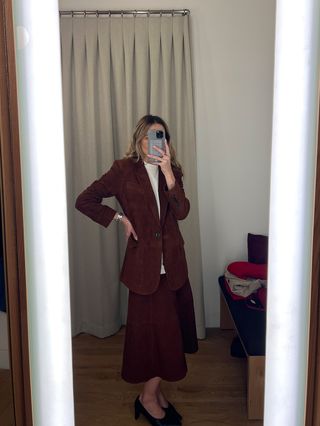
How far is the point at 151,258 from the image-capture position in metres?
1.54

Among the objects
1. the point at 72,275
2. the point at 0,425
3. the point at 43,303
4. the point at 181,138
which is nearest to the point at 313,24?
the point at 43,303

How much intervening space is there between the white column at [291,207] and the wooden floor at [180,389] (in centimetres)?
105

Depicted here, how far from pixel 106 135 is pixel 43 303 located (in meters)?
1.81

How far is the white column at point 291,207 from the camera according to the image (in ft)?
2.16

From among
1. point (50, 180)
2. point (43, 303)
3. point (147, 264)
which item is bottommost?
point (147, 264)

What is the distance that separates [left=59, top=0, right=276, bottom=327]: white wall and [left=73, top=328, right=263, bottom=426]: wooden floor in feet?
1.92

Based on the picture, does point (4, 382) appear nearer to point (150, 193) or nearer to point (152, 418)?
point (150, 193)

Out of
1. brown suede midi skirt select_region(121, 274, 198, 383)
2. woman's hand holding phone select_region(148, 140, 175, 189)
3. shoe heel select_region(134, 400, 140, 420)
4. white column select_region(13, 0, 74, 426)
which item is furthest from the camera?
shoe heel select_region(134, 400, 140, 420)

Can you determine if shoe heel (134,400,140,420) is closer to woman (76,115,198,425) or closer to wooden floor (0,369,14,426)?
woman (76,115,198,425)

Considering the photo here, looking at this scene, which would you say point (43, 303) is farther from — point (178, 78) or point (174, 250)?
point (178, 78)

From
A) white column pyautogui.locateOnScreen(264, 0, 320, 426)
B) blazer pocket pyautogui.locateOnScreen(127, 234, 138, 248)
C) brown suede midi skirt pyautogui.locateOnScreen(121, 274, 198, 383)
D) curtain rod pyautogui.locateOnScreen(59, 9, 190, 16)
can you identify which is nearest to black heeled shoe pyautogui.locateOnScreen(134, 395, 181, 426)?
brown suede midi skirt pyautogui.locateOnScreen(121, 274, 198, 383)

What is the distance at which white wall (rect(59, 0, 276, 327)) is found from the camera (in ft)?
7.82

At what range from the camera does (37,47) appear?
0.66 meters

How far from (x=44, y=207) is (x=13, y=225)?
58 millimetres
